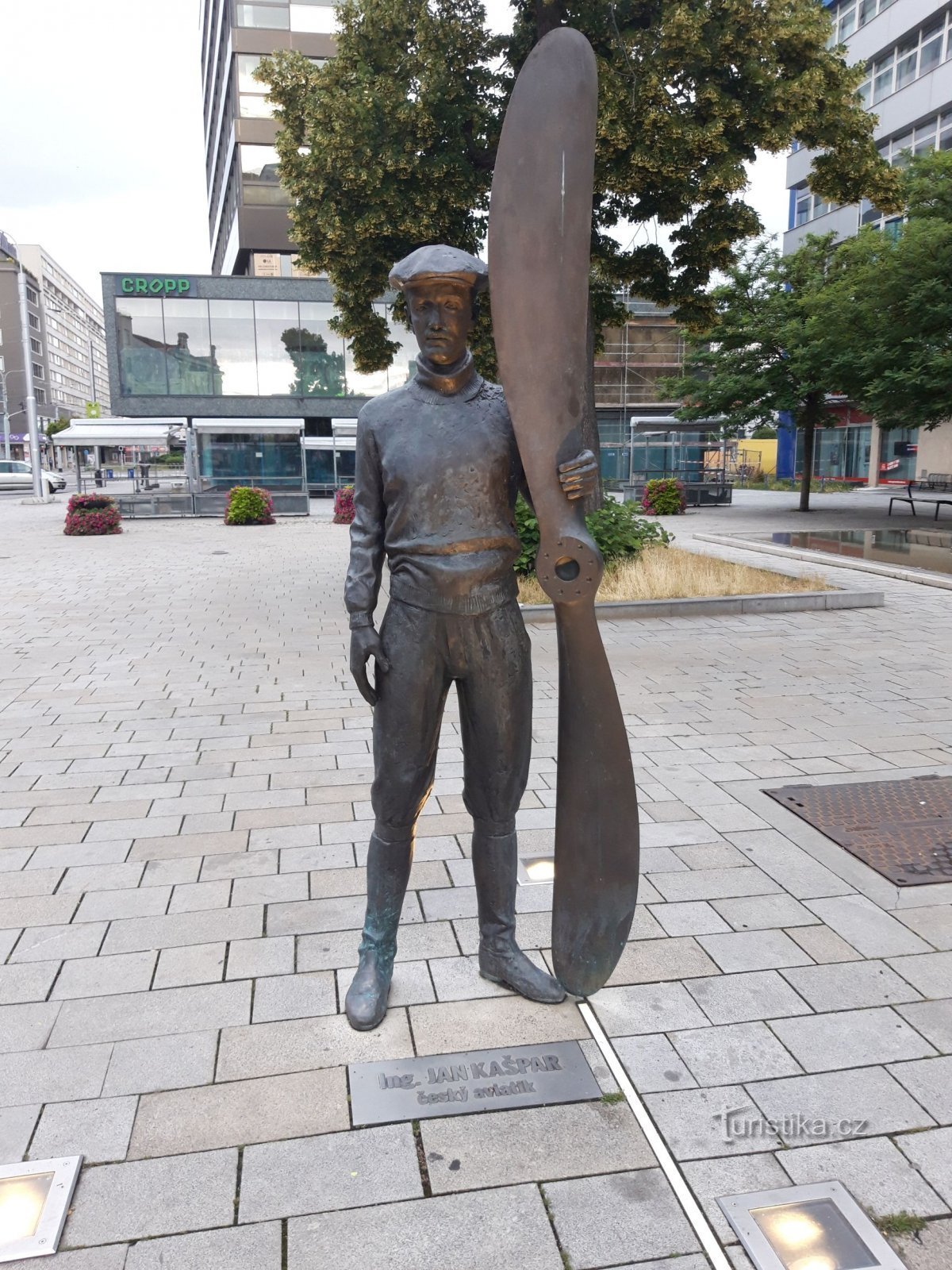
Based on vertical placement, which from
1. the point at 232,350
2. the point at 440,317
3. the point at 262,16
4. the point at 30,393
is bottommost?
the point at 440,317

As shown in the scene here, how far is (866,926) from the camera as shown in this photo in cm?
358

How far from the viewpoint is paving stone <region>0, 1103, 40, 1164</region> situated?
244 centimetres

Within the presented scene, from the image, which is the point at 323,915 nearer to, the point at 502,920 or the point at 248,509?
the point at 502,920

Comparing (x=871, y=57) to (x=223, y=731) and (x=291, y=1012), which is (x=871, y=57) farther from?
(x=291, y=1012)

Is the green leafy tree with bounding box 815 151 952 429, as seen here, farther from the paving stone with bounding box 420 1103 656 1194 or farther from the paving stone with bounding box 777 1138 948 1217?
the paving stone with bounding box 420 1103 656 1194

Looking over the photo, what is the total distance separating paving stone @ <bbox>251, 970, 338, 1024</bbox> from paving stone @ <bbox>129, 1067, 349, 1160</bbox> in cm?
31

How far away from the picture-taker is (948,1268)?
2080mm

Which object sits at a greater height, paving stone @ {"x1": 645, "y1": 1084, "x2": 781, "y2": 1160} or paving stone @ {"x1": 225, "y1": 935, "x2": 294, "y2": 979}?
paving stone @ {"x1": 225, "y1": 935, "x2": 294, "y2": 979}

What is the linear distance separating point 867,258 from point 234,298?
21.0 m

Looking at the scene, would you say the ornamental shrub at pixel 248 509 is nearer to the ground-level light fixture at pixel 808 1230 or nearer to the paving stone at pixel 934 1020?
the paving stone at pixel 934 1020

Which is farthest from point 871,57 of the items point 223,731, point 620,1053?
point 620,1053

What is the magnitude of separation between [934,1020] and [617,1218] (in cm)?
137

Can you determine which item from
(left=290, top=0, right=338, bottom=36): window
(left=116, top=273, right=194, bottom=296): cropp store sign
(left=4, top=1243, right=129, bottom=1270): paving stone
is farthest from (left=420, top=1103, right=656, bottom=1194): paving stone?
(left=290, top=0, right=338, bottom=36): window

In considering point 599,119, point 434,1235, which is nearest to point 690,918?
point 434,1235
